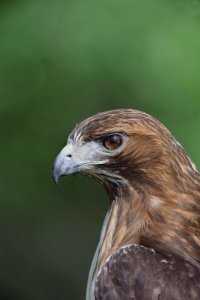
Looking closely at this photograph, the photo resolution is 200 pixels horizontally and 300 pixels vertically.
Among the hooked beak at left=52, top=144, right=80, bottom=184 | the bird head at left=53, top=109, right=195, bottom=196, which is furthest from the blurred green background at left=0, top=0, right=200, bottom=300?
the hooked beak at left=52, top=144, right=80, bottom=184

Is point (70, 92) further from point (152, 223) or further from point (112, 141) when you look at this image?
point (152, 223)

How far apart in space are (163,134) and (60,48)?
170 centimetres

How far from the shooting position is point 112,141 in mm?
5582

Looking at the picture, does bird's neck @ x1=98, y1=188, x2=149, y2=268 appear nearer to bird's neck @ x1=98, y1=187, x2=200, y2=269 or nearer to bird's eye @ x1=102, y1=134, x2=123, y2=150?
bird's neck @ x1=98, y1=187, x2=200, y2=269

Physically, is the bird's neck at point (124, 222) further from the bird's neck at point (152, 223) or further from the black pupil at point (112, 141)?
the black pupil at point (112, 141)

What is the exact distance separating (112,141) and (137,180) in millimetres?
186

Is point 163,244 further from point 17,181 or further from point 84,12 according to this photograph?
point 17,181

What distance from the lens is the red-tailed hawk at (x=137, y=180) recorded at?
5477mm

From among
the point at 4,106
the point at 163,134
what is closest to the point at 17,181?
the point at 4,106

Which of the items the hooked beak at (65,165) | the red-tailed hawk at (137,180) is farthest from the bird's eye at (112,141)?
the hooked beak at (65,165)

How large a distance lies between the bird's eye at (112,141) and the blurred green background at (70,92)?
84 cm

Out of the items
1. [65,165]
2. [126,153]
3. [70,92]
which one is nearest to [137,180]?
[126,153]

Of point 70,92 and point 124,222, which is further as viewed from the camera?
point 70,92

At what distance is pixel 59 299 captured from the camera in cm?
939
